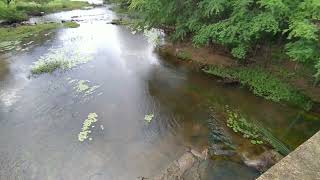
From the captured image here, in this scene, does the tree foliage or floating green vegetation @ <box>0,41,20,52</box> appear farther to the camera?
floating green vegetation @ <box>0,41,20,52</box>

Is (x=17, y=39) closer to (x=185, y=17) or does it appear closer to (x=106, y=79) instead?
(x=106, y=79)

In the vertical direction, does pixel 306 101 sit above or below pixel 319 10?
below

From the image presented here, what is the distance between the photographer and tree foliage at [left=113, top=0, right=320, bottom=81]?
14.5m

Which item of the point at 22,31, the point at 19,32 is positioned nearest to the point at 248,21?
the point at 19,32

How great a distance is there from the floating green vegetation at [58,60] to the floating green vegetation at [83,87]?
2712 mm

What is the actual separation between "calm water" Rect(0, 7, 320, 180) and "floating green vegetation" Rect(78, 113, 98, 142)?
254 mm

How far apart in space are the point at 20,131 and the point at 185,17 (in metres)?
12.7

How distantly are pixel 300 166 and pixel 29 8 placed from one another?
41142mm

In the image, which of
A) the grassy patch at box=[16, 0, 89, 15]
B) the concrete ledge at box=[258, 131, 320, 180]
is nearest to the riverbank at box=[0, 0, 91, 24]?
the grassy patch at box=[16, 0, 89, 15]

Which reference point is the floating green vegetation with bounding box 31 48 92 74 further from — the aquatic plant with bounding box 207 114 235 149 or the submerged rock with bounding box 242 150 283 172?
the submerged rock with bounding box 242 150 283 172

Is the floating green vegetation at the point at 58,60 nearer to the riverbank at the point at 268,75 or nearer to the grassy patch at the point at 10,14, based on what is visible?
the riverbank at the point at 268,75

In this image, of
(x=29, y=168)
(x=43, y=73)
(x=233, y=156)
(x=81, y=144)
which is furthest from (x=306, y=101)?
(x=43, y=73)

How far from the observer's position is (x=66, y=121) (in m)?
15.5

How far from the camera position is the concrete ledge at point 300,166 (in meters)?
8.14
